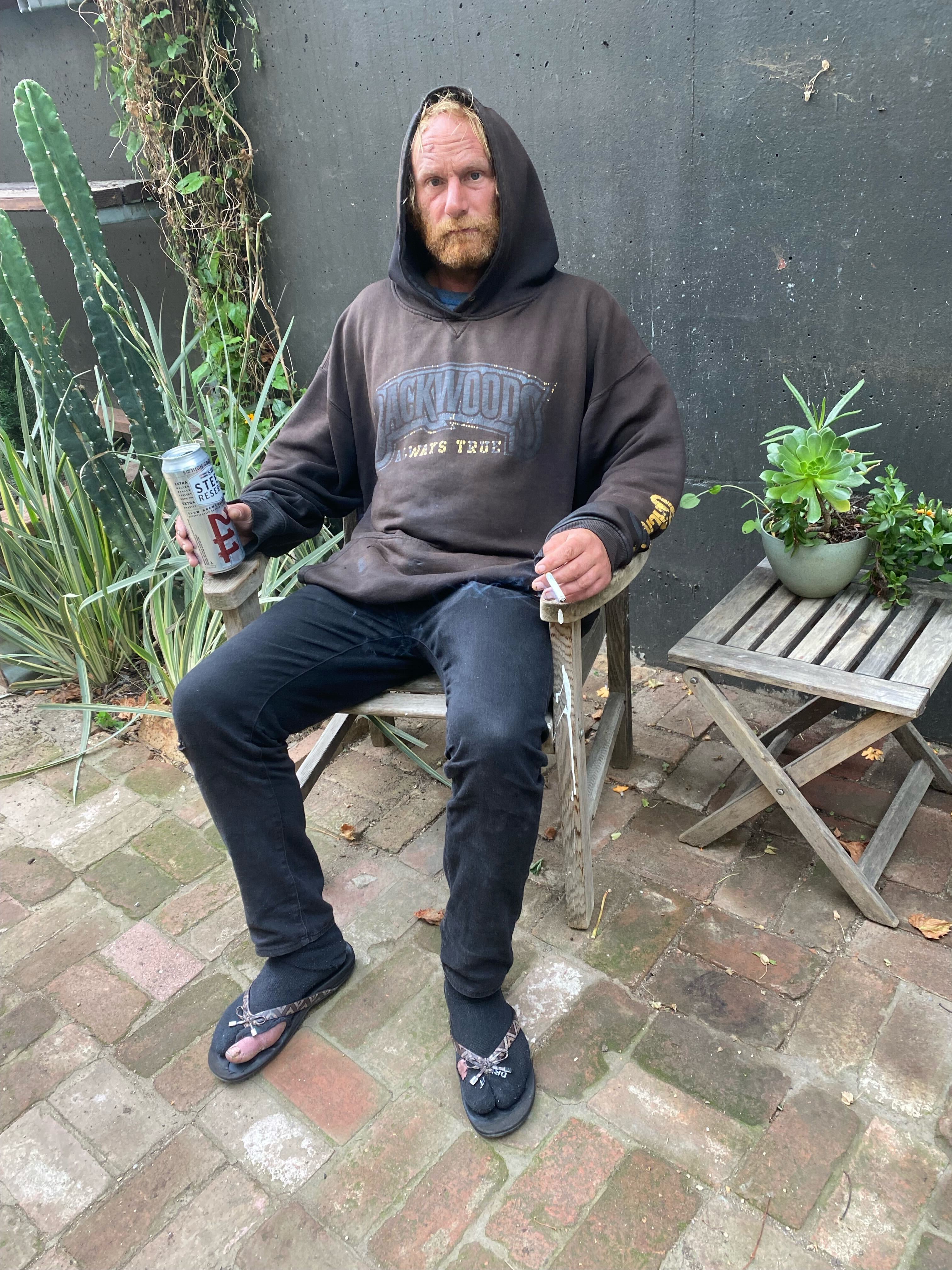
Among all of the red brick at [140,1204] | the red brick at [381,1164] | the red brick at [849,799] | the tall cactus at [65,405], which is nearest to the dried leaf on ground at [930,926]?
the red brick at [849,799]

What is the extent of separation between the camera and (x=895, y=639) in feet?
6.11

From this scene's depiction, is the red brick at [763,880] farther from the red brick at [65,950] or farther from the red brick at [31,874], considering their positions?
the red brick at [31,874]

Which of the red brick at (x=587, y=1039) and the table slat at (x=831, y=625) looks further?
the table slat at (x=831, y=625)

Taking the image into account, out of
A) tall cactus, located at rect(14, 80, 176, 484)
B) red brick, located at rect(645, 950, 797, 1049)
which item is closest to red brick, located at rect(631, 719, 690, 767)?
red brick, located at rect(645, 950, 797, 1049)

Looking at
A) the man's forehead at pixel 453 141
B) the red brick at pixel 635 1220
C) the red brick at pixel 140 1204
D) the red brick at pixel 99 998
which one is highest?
the man's forehead at pixel 453 141

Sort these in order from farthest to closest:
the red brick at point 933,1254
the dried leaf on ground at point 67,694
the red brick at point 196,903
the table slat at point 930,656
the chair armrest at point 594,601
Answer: the dried leaf on ground at point 67,694 < the red brick at point 196,903 < the table slat at point 930,656 < the chair armrest at point 594,601 < the red brick at point 933,1254

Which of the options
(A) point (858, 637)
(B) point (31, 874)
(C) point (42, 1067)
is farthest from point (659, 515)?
(B) point (31, 874)

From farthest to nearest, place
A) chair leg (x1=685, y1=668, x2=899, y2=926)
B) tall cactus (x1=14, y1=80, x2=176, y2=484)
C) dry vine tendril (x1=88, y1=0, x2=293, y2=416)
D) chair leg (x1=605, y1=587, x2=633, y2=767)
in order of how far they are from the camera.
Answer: dry vine tendril (x1=88, y1=0, x2=293, y2=416) → tall cactus (x1=14, y1=80, x2=176, y2=484) → chair leg (x1=605, y1=587, x2=633, y2=767) → chair leg (x1=685, y1=668, x2=899, y2=926)

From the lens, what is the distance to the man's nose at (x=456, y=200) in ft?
6.19

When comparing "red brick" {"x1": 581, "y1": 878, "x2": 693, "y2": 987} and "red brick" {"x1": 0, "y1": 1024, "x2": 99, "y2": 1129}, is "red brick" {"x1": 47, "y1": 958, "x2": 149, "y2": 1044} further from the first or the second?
"red brick" {"x1": 581, "y1": 878, "x2": 693, "y2": 987}

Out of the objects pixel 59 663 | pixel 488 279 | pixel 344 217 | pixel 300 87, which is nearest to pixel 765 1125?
pixel 488 279

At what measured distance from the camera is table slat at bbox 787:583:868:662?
72.7 inches

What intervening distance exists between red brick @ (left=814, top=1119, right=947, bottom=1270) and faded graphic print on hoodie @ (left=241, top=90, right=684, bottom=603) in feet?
3.75

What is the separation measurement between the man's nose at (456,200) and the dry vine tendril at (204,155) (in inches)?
54.4
